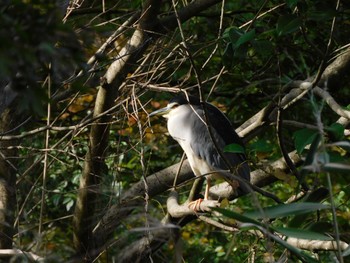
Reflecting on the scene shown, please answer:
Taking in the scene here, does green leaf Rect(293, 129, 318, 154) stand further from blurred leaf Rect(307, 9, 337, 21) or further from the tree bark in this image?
the tree bark

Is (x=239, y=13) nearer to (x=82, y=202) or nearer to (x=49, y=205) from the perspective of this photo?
(x=82, y=202)

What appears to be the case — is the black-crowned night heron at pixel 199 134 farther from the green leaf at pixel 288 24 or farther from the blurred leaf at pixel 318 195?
the blurred leaf at pixel 318 195

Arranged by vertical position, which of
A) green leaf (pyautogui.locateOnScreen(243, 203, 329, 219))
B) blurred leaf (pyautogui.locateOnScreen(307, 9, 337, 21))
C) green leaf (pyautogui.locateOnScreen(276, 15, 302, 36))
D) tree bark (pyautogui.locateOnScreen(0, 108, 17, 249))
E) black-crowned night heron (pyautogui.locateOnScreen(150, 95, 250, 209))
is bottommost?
black-crowned night heron (pyautogui.locateOnScreen(150, 95, 250, 209))

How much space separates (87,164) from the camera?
143 inches

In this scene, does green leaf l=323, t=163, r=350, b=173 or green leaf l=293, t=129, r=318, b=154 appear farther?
green leaf l=293, t=129, r=318, b=154

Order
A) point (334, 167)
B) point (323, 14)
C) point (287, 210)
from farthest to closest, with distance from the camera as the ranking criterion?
point (323, 14) → point (287, 210) → point (334, 167)

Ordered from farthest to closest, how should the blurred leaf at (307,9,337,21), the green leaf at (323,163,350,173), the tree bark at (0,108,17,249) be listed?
the tree bark at (0,108,17,249)
the blurred leaf at (307,9,337,21)
the green leaf at (323,163,350,173)

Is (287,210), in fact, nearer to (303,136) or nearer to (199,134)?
(303,136)

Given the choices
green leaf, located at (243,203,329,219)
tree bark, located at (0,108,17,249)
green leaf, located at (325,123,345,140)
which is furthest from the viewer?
tree bark, located at (0,108,17,249)

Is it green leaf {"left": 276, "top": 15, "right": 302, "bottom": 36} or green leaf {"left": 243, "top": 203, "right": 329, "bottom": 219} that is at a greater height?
green leaf {"left": 276, "top": 15, "right": 302, "bottom": 36}

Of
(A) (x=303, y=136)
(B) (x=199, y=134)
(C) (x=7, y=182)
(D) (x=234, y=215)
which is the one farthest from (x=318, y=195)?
(B) (x=199, y=134)

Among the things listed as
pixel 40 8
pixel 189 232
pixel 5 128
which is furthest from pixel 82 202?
pixel 189 232

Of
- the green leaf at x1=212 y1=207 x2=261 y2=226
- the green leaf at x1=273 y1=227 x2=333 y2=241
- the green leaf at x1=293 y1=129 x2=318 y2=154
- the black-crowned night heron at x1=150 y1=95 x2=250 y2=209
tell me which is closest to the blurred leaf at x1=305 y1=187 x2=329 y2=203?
the green leaf at x1=293 y1=129 x2=318 y2=154

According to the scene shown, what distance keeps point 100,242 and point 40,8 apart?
8.19ft
